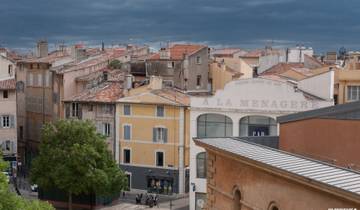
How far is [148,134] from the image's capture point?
61.0m

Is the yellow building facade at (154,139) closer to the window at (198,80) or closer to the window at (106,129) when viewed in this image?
A: the window at (106,129)

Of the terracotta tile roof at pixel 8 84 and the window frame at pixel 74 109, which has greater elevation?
the terracotta tile roof at pixel 8 84

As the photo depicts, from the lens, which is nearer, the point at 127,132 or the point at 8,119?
the point at 127,132

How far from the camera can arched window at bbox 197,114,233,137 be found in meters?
51.5

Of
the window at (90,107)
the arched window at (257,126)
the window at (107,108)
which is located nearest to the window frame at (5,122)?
the window at (90,107)

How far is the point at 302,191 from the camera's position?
15.0 meters

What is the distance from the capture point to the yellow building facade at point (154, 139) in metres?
59.5

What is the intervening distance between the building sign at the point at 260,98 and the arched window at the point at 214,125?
829 mm

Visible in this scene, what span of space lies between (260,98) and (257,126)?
212cm

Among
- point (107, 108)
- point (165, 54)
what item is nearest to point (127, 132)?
point (107, 108)

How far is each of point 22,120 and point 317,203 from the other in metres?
65.5

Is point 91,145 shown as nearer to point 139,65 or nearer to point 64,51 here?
point 139,65

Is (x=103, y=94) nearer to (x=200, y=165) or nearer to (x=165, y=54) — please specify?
(x=165, y=54)

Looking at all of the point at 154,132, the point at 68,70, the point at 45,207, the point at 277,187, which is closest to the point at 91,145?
the point at 154,132
